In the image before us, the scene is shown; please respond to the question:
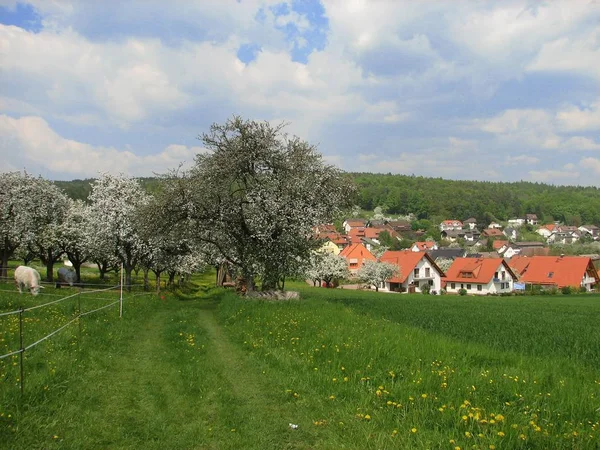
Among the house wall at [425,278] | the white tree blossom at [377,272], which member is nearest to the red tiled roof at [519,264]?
the house wall at [425,278]

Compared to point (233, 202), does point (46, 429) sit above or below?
below

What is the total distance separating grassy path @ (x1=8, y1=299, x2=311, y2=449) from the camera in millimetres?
7305

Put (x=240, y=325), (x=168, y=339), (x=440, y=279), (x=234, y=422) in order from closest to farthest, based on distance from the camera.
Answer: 1. (x=234, y=422)
2. (x=168, y=339)
3. (x=240, y=325)
4. (x=440, y=279)

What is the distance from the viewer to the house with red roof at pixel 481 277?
90.8 m

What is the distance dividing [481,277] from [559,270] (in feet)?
49.5

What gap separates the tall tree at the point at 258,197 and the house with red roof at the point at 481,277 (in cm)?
7108

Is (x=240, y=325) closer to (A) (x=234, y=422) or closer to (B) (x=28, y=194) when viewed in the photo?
(A) (x=234, y=422)

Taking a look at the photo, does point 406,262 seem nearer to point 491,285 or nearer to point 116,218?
point 491,285

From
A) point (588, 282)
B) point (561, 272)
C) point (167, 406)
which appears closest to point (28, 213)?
point (167, 406)

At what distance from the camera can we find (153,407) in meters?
8.84

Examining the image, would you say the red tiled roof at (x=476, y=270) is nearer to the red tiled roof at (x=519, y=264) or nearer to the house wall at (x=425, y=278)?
the house wall at (x=425, y=278)

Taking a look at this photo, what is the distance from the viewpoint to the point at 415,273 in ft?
316

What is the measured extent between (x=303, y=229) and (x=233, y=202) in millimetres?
A: 4799

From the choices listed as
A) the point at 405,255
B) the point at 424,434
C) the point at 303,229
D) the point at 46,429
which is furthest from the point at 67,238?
the point at 405,255
